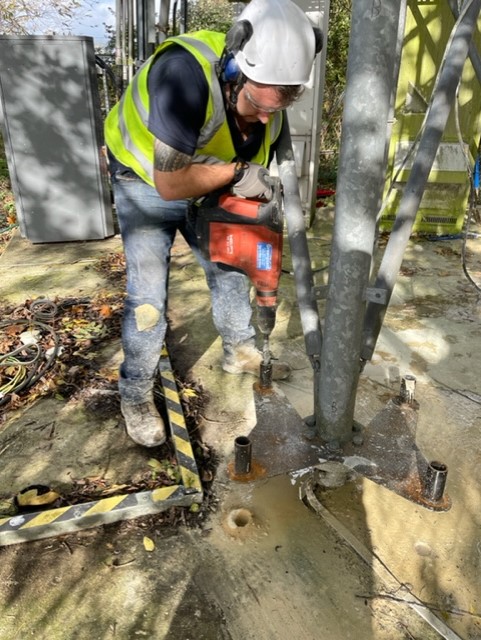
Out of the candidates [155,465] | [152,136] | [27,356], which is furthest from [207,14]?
[155,465]

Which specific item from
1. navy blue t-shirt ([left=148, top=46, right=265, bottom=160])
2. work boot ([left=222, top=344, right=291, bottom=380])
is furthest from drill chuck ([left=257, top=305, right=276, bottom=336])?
navy blue t-shirt ([left=148, top=46, right=265, bottom=160])

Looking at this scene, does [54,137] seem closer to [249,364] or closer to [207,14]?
[249,364]

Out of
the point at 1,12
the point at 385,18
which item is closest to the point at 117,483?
the point at 385,18

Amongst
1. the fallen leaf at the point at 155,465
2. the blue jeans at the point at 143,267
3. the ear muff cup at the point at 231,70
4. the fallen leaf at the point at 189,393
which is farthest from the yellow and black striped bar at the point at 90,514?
the ear muff cup at the point at 231,70

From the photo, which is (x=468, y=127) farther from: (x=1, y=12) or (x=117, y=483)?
(x=1, y=12)

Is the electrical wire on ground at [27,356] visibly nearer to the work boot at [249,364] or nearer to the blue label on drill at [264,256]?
the work boot at [249,364]

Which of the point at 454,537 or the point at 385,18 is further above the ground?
the point at 385,18

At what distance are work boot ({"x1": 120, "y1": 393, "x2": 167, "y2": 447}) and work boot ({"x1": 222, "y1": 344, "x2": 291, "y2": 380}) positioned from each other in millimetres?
698

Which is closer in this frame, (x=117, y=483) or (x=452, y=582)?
(x=452, y=582)

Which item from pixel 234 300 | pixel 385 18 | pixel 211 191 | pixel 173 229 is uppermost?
pixel 385 18

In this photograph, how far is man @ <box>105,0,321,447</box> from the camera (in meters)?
1.87

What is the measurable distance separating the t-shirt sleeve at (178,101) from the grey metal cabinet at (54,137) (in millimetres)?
3684

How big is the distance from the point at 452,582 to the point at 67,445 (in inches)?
72.3

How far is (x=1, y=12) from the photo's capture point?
9.41 metres
